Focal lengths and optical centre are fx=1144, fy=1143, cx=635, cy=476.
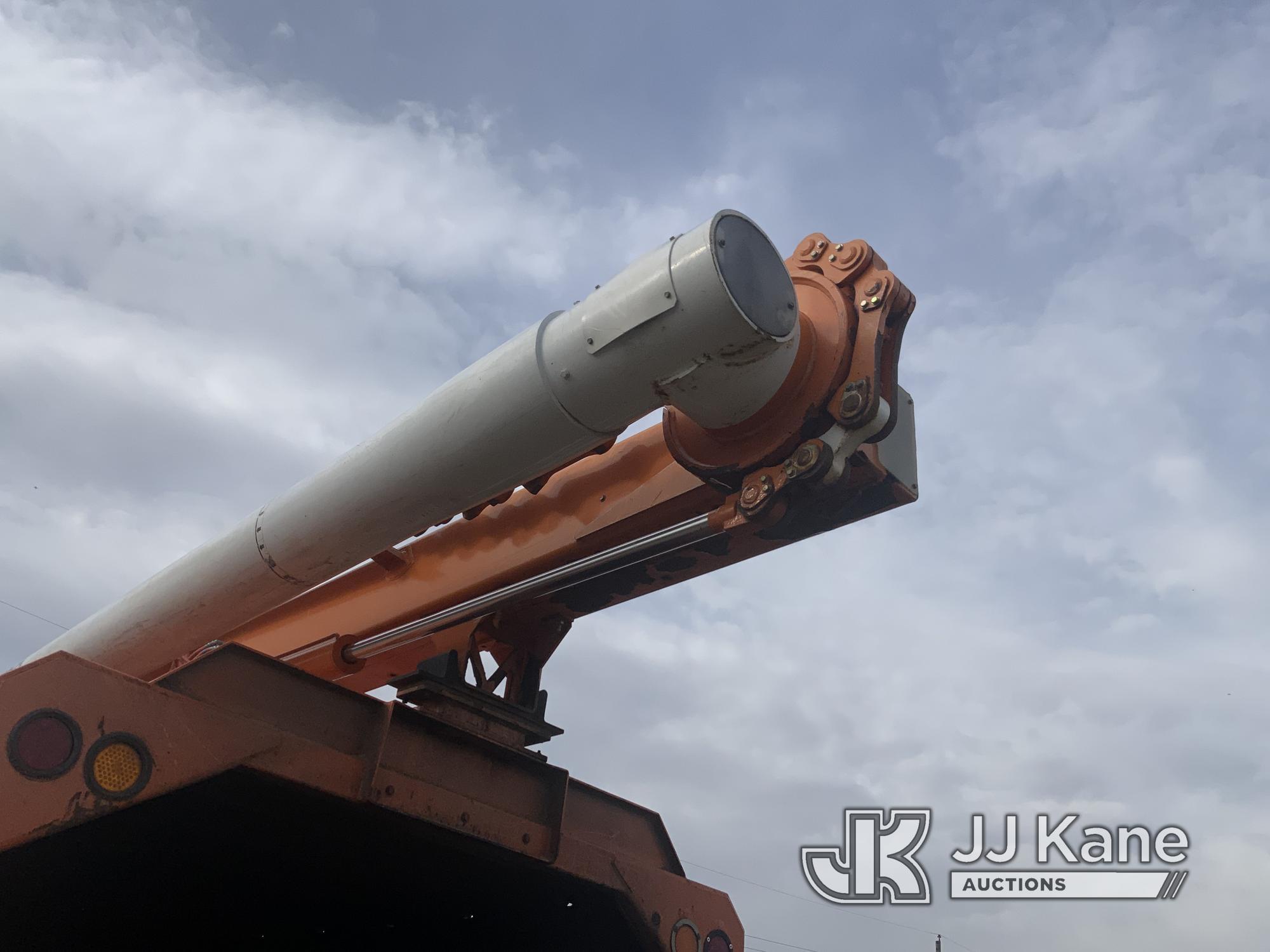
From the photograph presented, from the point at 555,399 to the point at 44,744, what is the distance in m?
1.99

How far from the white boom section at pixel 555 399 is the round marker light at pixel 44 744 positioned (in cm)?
167

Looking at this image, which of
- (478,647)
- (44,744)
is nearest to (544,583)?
(478,647)

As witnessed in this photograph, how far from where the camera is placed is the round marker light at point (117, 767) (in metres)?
3.29

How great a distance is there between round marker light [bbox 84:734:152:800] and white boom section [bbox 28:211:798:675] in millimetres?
1558

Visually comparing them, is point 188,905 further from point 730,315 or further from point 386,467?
point 730,315

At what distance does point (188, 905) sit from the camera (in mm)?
4656

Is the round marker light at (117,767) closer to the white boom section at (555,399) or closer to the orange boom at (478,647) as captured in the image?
the orange boom at (478,647)

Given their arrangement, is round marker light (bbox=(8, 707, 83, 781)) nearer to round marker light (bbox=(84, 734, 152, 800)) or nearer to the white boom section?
round marker light (bbox=(84, 734, 152, 800))

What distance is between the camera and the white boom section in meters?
3.98

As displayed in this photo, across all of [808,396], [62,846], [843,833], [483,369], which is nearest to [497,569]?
[483,369]

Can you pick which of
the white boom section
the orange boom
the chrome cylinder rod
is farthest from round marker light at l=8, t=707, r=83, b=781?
the chrome cylinder rod

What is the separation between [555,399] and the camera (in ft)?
13.9

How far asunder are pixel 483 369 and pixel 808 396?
1289 millimetres

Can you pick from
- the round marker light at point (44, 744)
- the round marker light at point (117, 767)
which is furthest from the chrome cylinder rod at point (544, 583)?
the round marker light at point (44, 744)
